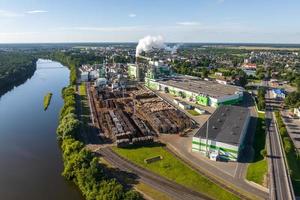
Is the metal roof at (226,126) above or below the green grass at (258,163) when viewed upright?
above

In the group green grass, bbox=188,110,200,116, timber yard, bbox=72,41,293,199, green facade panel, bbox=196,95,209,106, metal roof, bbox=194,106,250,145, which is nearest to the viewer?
timber yard, bbox=72,41,293,199

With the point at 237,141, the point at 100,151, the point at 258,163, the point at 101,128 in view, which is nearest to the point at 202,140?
the point at 237,141

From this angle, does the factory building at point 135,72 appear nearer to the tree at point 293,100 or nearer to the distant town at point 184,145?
the distant town at point 184,145

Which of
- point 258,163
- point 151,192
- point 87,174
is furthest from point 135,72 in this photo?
point 151,192

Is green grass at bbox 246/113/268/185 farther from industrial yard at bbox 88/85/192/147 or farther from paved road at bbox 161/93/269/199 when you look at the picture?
industrial yard at bbox 88/85/192/147

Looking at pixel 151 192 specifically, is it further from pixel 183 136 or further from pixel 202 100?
pixel 202 100

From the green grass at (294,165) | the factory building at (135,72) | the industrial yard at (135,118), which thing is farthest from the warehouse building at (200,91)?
the green grass at (294,165)

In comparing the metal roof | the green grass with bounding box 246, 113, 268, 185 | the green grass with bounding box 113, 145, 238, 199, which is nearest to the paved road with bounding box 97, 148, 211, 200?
the green grass with bounding box 113, 145, 238, 199
